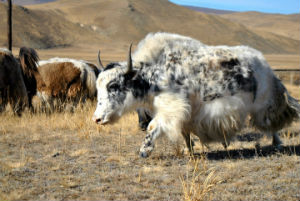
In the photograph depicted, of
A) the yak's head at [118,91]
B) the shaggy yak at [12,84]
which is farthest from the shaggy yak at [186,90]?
the shaggy yak at [12,84]

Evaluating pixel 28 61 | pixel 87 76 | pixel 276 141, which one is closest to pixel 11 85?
pixel 28 61

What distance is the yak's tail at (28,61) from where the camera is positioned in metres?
10.3

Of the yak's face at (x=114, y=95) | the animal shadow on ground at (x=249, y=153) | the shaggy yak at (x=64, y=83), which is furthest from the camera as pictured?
the shaggy yak at (x=64, y=83)

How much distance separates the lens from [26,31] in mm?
81375

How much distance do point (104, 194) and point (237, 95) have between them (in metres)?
2.44

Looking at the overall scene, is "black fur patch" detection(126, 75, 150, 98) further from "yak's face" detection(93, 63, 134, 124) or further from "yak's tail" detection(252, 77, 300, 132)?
"yak's tail" detection(252, 77, 300, 132)

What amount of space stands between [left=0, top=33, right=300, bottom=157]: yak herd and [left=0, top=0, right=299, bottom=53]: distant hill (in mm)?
74582

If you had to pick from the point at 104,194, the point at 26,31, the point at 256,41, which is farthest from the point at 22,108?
the point at 256,41

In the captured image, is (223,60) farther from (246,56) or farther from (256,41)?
(256,41)

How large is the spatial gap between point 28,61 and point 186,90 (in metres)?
5.75

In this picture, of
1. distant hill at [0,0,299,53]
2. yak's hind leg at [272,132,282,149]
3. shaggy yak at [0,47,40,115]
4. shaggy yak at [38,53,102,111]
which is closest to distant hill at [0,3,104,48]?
distant hill at [0,0,299,53]

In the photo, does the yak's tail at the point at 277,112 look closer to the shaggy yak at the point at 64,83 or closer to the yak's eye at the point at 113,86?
the yak's eye at the point at 113,86

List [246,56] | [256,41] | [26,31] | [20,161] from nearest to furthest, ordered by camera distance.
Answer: [20,161] → [246,56] → [26,31] → [256,41]

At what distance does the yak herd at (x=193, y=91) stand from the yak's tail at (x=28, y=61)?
192 inches
